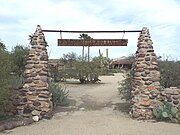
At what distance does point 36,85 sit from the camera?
12.5 m

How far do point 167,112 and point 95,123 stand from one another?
103 inches

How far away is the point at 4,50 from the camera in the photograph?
39.0 ft

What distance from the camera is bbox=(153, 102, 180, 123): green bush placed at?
39.0ft

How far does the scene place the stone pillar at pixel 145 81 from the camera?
12.5 m

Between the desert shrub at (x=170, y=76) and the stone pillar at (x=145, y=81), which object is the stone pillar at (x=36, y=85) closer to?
the stone pillar at (x=145, y=81)

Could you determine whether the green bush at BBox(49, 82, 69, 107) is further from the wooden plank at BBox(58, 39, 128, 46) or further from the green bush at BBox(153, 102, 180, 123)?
the green bush at BBox(153, 102, 180, 123)

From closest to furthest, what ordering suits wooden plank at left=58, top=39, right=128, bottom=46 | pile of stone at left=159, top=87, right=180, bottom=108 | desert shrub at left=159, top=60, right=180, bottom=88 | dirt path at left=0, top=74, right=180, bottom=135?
dirt path at left=0, top=74, right=180, bottom=135, pile of stone at left=159, top=87, right=180, bottom=108, wooden plank at left=58, top=39, right=128, bottom=46, desert shrub at left=159, top=60, right=180, bottom=88

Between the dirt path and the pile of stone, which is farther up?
the pile of stone

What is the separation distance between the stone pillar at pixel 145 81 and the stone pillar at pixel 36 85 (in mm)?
3268

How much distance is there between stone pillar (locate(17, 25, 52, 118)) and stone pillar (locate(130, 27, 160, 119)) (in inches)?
129

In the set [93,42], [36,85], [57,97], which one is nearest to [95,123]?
[36,85]

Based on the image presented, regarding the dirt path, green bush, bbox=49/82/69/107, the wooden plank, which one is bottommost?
the dirt path

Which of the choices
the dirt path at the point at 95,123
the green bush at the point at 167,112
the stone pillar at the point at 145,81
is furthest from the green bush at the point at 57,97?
the green bush at the point at 167,112

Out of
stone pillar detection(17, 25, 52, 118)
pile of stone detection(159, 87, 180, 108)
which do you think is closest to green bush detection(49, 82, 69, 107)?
stone pillar detection(17, 25, 52, 118)
